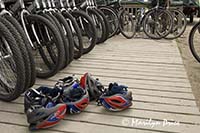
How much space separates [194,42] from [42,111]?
4048mm

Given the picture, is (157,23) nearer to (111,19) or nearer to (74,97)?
(111,19)

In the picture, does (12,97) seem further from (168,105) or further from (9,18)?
(168,105)

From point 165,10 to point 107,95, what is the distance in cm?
406

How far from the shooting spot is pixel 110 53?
412 cm

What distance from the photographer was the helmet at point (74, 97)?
6.41 feet

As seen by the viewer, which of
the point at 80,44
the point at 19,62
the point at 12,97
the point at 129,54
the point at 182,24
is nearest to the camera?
the point at 19,62

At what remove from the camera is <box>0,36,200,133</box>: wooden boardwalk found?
6.05 ft

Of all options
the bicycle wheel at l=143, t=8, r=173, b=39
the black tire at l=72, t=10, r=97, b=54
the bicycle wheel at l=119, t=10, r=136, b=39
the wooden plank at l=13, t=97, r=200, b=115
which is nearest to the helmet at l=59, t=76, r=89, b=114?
the wooden plank at l=13, t=97, r=200, b=115

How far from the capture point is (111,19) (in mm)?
5508

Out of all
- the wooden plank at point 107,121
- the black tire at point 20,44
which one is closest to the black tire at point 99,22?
the black tire at point 20,44

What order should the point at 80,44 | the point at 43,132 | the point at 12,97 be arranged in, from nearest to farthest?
the point at 43,132
the point at 12,97
the point at 80,44

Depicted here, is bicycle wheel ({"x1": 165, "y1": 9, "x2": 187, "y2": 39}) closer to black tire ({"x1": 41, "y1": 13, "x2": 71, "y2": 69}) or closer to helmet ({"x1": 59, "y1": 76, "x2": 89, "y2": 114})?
black tire ({"x1": 41, "y1": 13, "x2": 71, "y2": 69})

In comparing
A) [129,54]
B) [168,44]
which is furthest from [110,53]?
[168,44]

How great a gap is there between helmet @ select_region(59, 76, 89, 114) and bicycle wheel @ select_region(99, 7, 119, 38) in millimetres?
3456
